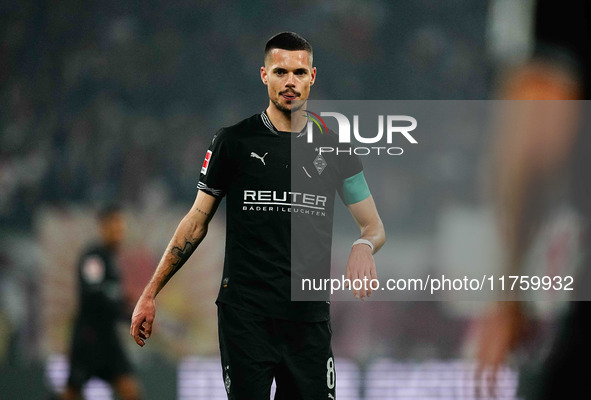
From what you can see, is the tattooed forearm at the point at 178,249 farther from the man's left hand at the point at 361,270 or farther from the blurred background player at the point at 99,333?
the blurred background player at the point at 99,333

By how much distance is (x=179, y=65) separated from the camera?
24.8 feet

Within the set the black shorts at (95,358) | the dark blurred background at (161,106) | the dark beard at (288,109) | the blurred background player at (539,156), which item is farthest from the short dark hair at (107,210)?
the dark beard at (288,109)

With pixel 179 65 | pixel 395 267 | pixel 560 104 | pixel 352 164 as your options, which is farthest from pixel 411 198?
pixel 352 164

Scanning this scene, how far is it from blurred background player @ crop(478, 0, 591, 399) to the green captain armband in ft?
13.3

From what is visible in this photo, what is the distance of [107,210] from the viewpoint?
24.1 feet

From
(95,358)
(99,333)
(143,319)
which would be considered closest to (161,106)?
(99,333)

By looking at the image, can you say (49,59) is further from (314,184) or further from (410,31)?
(314,184)

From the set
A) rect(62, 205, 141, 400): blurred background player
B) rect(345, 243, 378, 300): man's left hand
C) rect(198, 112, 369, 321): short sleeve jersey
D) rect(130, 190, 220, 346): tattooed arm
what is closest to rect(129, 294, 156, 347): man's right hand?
rect(130, 190, 220, 346): tattooed arm

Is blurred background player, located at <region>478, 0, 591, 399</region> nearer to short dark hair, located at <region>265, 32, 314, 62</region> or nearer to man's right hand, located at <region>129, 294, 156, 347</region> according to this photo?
short dark hair, located at <region>265, 32, 314, 62</region>

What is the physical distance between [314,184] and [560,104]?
4.69 meters

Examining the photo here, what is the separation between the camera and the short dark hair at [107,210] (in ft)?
24.1

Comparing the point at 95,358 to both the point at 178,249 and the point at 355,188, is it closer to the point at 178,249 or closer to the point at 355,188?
the point at 178,249

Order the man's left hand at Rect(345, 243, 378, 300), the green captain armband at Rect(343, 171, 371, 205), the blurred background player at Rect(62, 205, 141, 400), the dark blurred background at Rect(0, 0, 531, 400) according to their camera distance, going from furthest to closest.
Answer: the dark blurred background at Rect(0, 0, 531, 400) < the blurred background player at Rect(62, 205, 141, 400) < the green captain armband at Rect(343, 171, 371, 205) < the man's left hand at Rect(345, 243, 378, 300)

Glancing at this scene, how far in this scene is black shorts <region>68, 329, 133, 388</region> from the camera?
6867 mm
